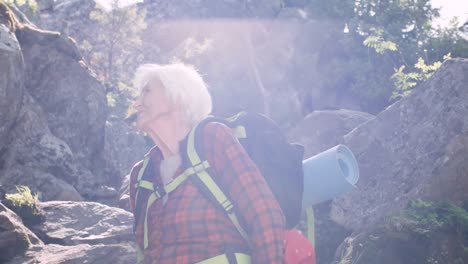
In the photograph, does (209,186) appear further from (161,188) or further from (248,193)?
(161,188)

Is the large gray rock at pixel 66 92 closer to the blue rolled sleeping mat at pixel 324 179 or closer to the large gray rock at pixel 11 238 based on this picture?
the large gray rock at pixel 11 238

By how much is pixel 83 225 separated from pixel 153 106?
18.1ft

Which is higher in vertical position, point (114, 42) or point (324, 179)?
point (324, 179)

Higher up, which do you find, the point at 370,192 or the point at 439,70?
the point at 439,70

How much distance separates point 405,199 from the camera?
916cm

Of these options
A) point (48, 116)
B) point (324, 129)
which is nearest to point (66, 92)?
point (48, 116)

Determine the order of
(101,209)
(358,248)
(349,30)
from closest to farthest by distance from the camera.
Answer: (358,248), (101,209), (349,30)

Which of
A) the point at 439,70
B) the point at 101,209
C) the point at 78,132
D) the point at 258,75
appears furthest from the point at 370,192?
the point at 258,75

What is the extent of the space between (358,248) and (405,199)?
185 centimetres

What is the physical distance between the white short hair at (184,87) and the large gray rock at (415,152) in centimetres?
679

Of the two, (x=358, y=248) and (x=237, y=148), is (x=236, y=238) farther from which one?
(x=358, y=248)

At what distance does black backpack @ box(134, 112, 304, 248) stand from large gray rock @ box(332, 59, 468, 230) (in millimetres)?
6617

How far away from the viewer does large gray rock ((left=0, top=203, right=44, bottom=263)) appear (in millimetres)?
6367

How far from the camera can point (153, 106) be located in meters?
3.70
